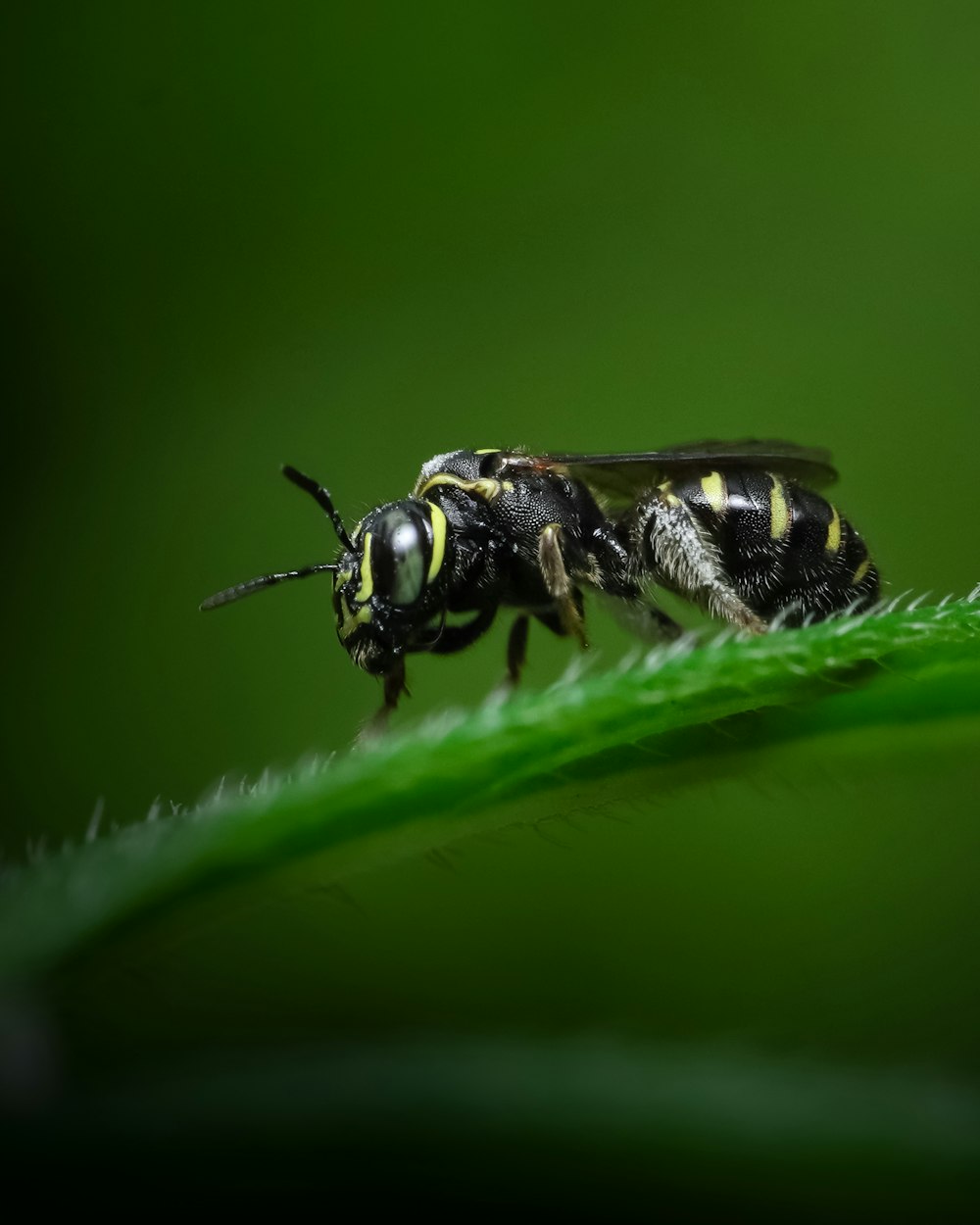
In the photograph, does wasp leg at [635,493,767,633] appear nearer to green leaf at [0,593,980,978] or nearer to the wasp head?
the wasp head

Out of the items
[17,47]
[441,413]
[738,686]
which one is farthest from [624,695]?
[17,47]

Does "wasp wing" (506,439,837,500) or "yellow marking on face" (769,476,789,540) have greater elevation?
"wasp wing" (506,439,837,500)

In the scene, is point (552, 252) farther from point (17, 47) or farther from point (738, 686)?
point (738, 686)

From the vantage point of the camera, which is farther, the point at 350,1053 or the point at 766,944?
the point at 766,944

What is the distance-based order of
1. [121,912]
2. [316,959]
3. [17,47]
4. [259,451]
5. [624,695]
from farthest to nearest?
[259,451]
[17,47]
[316,959]
[624,695]
[121,912]

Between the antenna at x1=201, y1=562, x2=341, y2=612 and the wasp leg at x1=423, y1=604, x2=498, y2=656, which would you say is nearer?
the antenna at x1=201, y1=562, x2=341, y2=612

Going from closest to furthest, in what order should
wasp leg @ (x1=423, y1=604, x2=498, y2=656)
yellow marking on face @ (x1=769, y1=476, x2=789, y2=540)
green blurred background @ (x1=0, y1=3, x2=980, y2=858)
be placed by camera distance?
yellow marking on face @ (x1=769, y1=476, x2=789, y2=540) → wasp leg @ (x1=423, y1=604, x2=498, y2=656) → green blurred background @ (x1=0, y1=3, x2=980, y2=858)

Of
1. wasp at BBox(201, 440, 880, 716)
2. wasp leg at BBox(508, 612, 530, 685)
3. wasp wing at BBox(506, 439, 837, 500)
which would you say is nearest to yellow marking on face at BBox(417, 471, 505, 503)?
wasp at BBox(201, 440, 880, 716)

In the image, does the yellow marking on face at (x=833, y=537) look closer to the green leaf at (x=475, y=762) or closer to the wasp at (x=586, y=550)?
the wasp at (x=586, y=550)
